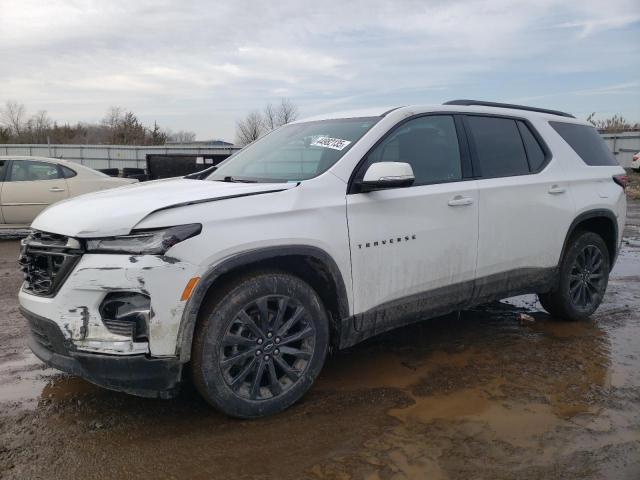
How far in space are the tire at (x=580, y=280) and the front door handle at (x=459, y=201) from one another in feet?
4.59

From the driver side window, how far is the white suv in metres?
0.01

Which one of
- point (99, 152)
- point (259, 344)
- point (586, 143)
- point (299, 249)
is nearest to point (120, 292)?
point (259, 344)

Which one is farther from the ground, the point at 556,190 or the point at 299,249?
the point at 556,190

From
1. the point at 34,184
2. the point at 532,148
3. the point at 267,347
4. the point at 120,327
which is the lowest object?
the point at 267,347

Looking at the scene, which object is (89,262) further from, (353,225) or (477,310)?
(477,310)

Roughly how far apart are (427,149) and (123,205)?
2.13m

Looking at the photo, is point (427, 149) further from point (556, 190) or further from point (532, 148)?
point (556, 190)

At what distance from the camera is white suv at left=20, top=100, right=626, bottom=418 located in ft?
9.06

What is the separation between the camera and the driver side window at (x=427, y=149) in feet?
12.4

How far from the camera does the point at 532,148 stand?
4629 millimetres

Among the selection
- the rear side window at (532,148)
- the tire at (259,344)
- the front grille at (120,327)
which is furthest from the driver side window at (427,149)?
the front grille at (120,327)

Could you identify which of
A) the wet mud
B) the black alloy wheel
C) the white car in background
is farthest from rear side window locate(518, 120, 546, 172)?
the white car in background

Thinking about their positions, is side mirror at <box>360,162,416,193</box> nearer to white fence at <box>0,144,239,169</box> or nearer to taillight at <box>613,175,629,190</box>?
taillight at <box>613,175,629,190</box>

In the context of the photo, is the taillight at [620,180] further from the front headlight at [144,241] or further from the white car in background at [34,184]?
the white car in background at [34,184]
